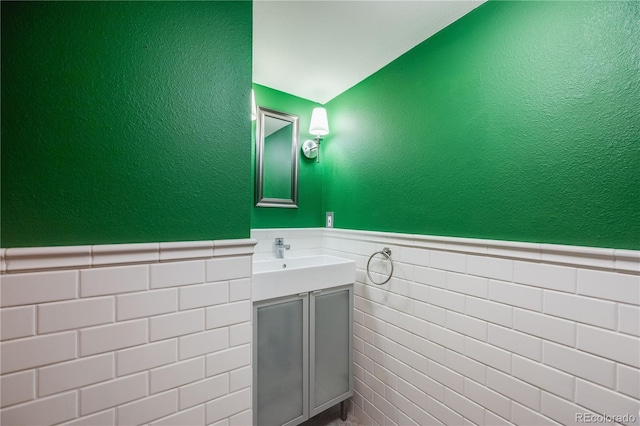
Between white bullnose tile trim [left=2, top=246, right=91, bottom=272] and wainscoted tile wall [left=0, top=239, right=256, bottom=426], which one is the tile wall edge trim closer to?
wainscoted tile wall [left=0, top=239, right=256, bottom=426]

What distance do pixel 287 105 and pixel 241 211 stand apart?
4.22 ft

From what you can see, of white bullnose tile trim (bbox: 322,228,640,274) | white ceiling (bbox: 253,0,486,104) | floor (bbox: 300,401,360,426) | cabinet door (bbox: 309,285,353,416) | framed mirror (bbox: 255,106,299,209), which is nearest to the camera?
white bullnose tile trim (bbox: 322,228,640,274)

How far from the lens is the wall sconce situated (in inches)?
75.1

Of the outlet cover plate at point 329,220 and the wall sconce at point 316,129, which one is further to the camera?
the outlet cover plate at point 329,220

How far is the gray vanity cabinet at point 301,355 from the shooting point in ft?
4.28

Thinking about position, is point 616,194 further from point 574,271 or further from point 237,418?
point 237,418

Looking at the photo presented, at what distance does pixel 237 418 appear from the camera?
929mm

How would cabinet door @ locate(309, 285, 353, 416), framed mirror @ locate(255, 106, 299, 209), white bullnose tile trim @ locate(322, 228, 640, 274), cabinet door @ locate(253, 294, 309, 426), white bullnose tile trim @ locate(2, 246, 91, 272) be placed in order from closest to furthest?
white bullnose tile trim @ locate(2, 246, 91, 272), white bullnose tile trim @ locate(322, 228, 640, 274), cabinet door @ locate(253, 294, 309, 426), cabinet door @ locate(309, 285, 353, 416), framed mirror @ locate(255, 106, 299, 209)

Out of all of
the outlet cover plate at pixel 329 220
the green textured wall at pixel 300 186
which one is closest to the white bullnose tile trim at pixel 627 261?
the outlet cover plate at pixel 329 220

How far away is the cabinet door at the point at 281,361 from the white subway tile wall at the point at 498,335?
0.47 meters

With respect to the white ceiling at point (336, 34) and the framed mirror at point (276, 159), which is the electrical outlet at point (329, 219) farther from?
the white ceiling at point (336, 34)

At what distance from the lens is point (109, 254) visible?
→ 737 mm

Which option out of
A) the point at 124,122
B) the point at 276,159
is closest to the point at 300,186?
the point at 276,159

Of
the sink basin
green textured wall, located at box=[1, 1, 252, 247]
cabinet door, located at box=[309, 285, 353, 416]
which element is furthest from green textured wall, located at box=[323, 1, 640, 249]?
green textured wall, located at box=[1, 1, 252, 247]
